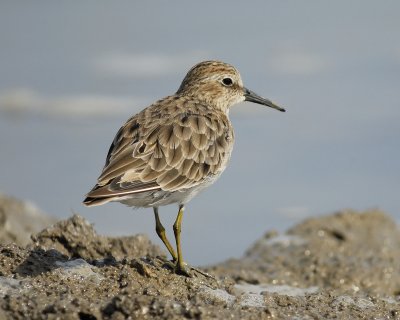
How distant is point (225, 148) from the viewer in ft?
27.6

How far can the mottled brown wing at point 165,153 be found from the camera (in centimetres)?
748

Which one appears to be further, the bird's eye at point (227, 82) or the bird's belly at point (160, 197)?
the bird's eye at point (227, 82)

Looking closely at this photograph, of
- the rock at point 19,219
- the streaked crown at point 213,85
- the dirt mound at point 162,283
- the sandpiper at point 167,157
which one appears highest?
the streaked crown at point 213,85

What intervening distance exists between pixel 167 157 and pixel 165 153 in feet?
0.12

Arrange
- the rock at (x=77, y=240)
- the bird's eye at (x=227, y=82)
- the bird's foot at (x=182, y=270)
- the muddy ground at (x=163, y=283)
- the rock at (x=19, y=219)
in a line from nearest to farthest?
the muddy ground at (x=163, y=283)
the bird's foot at (x=182, y=270)
the rock at (x=77, y=240)
the bird's eye at (x=227, y=82)
the rock at (x=19, y=219)

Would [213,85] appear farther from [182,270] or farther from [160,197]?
[182,270]

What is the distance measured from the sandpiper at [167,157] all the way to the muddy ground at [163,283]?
1.55 ft

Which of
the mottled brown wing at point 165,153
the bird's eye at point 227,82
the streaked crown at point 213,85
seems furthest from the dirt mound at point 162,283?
the bird's eye at point 227,82

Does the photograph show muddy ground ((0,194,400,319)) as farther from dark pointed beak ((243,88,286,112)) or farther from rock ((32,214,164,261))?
dark pointed beak ((243,88,286,112))

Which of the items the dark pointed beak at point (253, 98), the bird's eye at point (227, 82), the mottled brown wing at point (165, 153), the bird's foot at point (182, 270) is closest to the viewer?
the bird's foot at point (182, 270)

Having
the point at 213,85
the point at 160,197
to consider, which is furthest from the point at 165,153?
the point at 213,85

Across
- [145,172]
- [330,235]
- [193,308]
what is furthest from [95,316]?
[330,235]

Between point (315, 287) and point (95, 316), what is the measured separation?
4417mm

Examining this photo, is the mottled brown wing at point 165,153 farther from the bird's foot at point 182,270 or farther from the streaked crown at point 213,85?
the streaked crown at point 213,85
